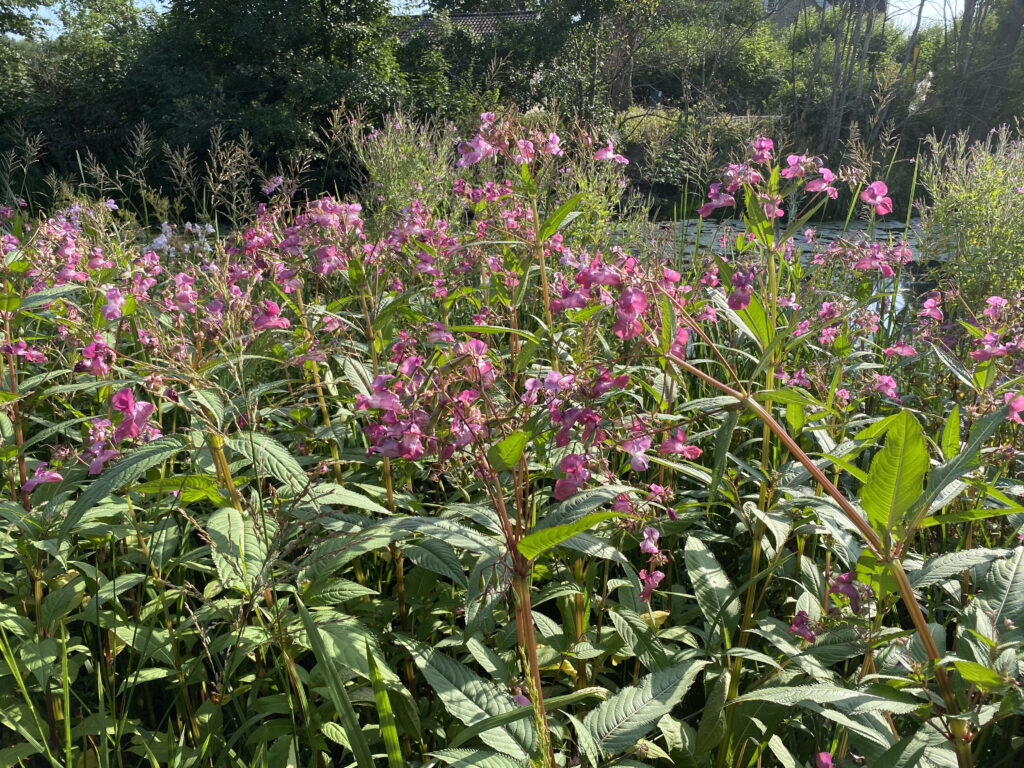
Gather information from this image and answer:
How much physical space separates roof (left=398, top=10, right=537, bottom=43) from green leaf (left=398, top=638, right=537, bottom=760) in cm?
2048

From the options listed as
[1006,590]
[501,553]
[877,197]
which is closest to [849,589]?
[1006,590]

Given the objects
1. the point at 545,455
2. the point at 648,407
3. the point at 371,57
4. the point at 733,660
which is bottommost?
the point at 733,660

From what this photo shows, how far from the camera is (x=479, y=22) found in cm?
2900

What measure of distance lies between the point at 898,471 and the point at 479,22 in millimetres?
31953

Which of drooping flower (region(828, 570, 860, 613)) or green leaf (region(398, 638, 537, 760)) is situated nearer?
green leaf (region(398, 638, 537, 760))

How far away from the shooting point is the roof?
19.8 m

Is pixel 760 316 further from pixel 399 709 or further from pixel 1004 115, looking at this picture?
pixel 1004 115

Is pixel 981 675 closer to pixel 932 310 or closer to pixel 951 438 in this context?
pixel 951 438

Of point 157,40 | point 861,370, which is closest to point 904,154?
point 861,370

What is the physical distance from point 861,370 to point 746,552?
81cm

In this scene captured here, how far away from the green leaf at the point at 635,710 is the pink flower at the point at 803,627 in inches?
13.1

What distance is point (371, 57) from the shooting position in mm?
16531

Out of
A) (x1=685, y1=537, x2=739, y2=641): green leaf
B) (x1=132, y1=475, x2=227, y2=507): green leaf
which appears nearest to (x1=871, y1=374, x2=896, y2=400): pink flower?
(x1=685, y1=537, x2=739, y2=641): green leaf

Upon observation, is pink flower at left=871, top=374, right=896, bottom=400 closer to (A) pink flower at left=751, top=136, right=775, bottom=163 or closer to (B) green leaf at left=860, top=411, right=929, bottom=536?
(A) pink flower at left=751, top=136, right=775, bottom=163
